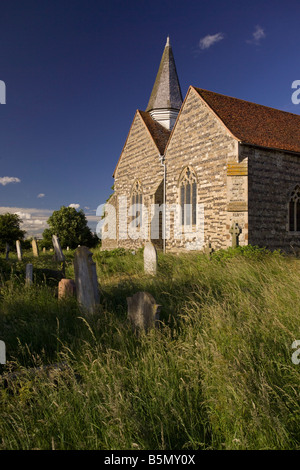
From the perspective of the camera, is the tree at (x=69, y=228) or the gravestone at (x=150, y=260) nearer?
the gravestone at (x=150, y=260)

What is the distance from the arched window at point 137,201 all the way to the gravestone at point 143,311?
14.7 meters

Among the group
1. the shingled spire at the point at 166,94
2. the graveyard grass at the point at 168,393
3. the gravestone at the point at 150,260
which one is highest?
the shingled spire at the point at 166,94

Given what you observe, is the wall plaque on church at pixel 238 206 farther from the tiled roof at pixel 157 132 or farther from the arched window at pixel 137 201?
the arched window at pixel 137 201

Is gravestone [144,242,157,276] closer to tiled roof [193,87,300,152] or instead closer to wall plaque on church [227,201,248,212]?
wall plaque on church [227,201,248,212]

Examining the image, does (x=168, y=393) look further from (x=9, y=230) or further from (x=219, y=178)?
(x=9, y=230)

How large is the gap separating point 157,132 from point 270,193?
9511 millimetres

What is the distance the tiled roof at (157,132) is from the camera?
18631 millimetres

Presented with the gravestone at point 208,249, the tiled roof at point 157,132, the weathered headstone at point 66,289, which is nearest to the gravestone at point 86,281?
the weathered headstone at point 66,289

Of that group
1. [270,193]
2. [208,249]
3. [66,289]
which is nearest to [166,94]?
[270,193]

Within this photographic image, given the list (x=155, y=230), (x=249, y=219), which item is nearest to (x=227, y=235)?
(x=249, y=219)

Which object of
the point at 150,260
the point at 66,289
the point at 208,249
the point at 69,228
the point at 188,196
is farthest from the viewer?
the point at 69,228

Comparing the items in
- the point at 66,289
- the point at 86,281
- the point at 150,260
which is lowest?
the point at 66,289

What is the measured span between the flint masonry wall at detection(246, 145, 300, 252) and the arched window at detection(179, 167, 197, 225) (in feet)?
10.4

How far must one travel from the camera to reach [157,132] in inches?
777
